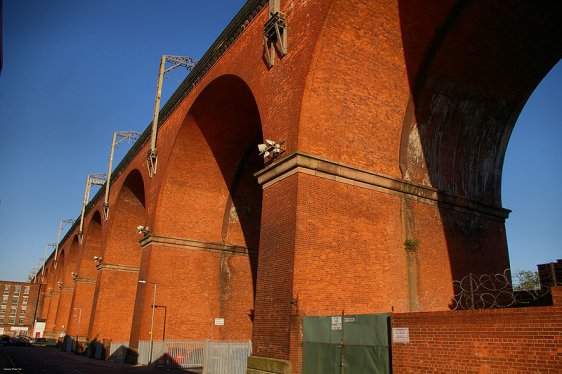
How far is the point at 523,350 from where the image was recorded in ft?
22.7

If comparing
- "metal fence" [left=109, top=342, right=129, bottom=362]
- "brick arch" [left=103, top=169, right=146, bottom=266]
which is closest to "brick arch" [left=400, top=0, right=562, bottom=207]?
"metal fence" [left=109, top=342, right=129, bottom=362]

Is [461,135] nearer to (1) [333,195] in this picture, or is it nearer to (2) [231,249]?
(1) [333,195]

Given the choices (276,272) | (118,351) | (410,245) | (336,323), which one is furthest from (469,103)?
(118,351)

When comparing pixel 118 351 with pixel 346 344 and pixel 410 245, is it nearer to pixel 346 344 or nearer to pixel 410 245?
pixel 410 245

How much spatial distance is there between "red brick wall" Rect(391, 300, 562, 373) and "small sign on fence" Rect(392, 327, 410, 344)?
64 mm

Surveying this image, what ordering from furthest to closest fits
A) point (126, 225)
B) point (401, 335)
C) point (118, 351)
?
point (126, 225)
point (118, 351)
point (401, 335)

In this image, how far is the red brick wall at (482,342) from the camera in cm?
670

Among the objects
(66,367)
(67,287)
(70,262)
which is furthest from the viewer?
(70,262)

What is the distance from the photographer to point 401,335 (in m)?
8.73

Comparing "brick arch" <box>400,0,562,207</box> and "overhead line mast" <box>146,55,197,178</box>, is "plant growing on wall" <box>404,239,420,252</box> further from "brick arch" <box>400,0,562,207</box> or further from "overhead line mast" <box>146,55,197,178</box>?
"overhead line mast" <box>146,55,197,178</box>

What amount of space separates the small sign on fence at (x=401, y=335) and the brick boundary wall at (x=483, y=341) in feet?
0.18

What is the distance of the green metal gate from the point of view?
913 centimetres

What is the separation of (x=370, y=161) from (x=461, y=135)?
14.4ft

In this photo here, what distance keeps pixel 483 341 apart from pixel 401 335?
1632 mm
